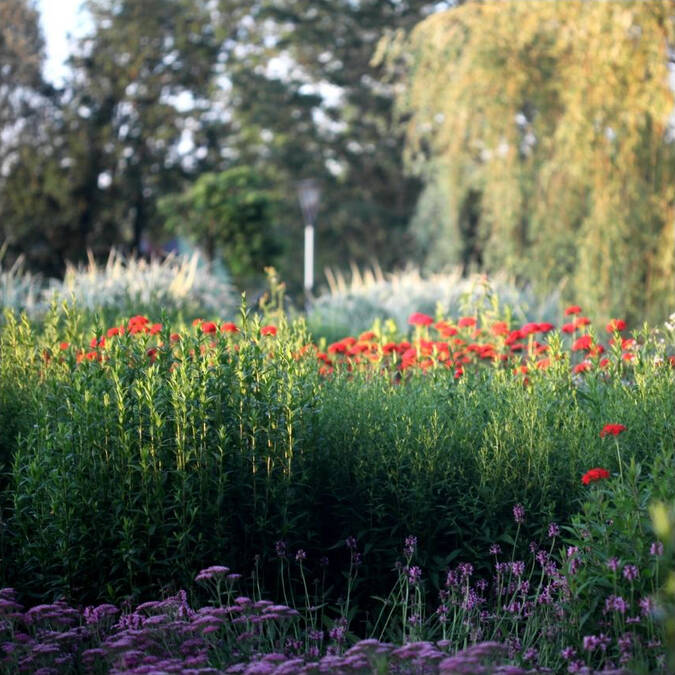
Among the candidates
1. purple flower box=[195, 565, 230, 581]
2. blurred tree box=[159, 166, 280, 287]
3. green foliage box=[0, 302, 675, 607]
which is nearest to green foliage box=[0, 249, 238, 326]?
green foliage box=[0, 302, 675, 607]

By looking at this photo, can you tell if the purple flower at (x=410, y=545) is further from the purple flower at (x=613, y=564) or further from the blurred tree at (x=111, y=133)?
the blurred tree at (x=111, y=133)

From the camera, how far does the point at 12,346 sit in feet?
15.5

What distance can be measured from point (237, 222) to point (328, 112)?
7.29 metres

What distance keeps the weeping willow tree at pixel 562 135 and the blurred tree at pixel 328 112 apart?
848 cm

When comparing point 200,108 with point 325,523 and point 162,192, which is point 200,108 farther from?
point 325,523

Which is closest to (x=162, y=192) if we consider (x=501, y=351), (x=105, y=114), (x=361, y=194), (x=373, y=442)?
(x=105, y=114)

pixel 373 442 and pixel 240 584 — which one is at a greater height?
pixel 373 442

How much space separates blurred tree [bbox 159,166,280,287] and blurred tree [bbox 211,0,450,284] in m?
4.54

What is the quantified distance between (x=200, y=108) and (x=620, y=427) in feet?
82.2

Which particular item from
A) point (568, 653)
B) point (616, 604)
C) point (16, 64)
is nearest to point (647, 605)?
point (616, 604)

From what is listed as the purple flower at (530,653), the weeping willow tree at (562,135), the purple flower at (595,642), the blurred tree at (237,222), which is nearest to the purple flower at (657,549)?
the purple flower at (595,642)

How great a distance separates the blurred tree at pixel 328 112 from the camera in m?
26.2

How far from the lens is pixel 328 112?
2702cm

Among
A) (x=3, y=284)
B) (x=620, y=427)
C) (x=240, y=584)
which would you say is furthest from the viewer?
(x=3, y=284)
